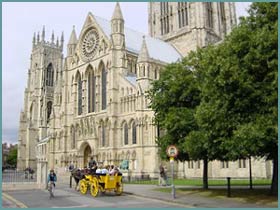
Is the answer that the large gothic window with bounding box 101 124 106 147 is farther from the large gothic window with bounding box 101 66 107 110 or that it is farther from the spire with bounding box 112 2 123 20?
the spire with bounding box 112 2 123 20

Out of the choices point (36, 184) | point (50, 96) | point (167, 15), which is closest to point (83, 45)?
point (167, 15)

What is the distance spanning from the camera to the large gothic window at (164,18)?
6969 centimetres

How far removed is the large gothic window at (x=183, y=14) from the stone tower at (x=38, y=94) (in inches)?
1289

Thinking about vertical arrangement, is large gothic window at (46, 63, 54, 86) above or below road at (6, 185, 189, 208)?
above

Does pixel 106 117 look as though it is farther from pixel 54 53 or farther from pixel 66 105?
pixel 54 53

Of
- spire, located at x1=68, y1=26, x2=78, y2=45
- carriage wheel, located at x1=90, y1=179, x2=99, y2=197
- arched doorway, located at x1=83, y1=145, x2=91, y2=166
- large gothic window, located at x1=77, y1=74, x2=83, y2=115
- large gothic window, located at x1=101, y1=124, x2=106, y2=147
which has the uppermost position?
spire, located at x1=68, y1=26, x2=78, y2=45

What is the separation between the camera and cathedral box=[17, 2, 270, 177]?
4303cm

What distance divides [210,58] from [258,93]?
13.5 feet

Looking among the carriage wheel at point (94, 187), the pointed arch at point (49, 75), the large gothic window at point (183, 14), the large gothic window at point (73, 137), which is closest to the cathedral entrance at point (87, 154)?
the large gothic window at point (73, 137)

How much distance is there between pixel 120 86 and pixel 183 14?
87.2 feet

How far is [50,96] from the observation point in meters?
91.9

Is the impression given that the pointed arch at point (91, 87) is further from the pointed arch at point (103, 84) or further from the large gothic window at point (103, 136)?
the large gothic window at point (103, 136)

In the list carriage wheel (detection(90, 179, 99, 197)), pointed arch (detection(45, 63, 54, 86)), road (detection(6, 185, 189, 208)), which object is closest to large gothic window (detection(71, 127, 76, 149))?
road (detection(6, 185, 189, 208))

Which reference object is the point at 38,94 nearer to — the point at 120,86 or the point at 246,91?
the point at 120,86
